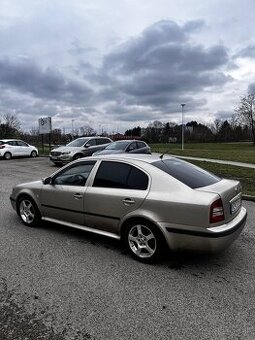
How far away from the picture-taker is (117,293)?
3.78m

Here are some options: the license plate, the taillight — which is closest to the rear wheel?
the license plate

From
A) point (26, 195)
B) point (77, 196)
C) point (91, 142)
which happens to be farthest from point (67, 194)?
point (91, 142)

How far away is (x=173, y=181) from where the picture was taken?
15.1ft

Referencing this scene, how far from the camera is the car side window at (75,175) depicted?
5.51m

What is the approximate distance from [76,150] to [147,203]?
1512 cm

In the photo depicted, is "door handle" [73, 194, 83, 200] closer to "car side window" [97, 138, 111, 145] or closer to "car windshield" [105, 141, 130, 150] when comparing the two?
"car windshield" [105, 141, 130, 150]

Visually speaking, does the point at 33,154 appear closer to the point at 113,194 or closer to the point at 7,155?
the point at 7,155

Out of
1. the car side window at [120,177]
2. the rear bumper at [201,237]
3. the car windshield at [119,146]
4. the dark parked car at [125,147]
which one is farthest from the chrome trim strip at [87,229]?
the car windshield at [119,146]

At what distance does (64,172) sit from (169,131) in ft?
294

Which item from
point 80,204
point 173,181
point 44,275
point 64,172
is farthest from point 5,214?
point 173,181

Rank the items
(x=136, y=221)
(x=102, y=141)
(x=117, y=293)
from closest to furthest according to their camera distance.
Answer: (x=117, y=293) → (x=136, y=221) → (x=102, y=141)

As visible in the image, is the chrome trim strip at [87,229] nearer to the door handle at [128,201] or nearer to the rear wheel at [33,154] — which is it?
the door handle at [128,201]

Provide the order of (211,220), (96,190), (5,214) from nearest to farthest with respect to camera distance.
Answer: (211,220)
(96,190)
(5,214)

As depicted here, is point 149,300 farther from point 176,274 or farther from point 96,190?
point 96,190
